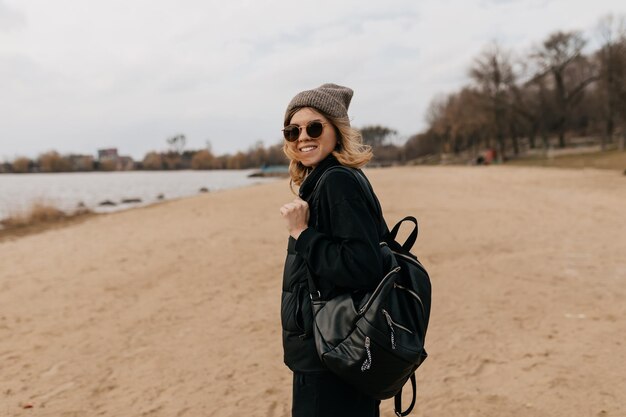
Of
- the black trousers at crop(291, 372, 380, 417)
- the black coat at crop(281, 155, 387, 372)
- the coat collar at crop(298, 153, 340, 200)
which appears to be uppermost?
the coat collar at crop(298, 153, 340, 200)

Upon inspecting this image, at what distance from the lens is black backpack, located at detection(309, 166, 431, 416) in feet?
5.20

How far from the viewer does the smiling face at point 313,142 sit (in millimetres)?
1834

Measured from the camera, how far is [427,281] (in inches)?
69.9

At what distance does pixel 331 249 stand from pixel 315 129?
0.50 meters

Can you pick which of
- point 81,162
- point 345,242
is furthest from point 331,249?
point 81,162

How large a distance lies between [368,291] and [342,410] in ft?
1.64

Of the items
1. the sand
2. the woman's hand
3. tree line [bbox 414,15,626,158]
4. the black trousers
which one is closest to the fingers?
the woman's hand

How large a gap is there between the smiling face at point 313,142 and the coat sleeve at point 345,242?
0.21 m

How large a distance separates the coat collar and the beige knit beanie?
18cm

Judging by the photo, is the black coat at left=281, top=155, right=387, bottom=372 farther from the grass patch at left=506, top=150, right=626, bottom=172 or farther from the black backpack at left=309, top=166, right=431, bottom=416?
the grass patch at left=506, top=150, right=626, bottom=172

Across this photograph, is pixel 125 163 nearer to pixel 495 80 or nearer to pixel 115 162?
pixel 115 162

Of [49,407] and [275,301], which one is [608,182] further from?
[49,407]

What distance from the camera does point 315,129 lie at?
6.00 feet

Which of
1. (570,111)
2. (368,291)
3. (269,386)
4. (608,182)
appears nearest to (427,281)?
(368,291)
